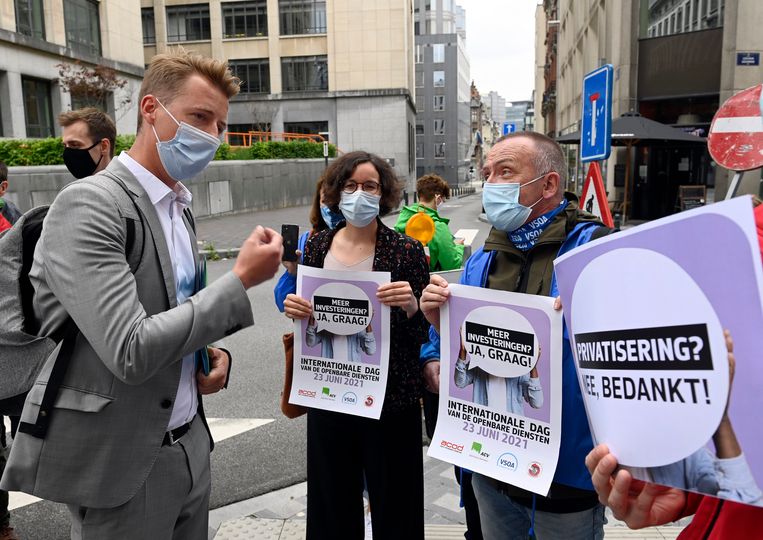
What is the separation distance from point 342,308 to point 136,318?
132 cm

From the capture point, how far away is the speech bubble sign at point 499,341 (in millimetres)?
2205

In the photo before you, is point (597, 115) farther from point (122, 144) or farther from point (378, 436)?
point (122, 144)

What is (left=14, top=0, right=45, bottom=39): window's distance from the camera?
25688mm

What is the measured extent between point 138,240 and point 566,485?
168 cm

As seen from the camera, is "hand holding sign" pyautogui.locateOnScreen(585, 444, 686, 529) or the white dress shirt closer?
"hand holding sign" pyautogui.locateOnScreen(585, 444, 686, 529)

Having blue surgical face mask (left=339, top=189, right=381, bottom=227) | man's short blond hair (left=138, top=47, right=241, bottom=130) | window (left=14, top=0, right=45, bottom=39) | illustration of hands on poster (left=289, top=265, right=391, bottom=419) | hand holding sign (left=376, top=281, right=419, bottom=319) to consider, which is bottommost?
illustration of hands on poster (left=289, top=265, right=391, bottom=419)

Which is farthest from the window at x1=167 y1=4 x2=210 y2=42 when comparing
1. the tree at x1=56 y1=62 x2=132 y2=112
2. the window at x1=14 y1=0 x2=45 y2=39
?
the tree at x1=56 y1=62 x2=132 y2=112

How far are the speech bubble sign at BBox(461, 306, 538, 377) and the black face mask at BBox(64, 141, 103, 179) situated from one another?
9.00ft

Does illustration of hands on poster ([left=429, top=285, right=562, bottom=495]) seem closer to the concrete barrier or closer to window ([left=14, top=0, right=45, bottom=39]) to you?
the concrete barrier

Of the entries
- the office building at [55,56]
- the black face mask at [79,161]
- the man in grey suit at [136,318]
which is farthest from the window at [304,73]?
the man in grey suit at [136,318]

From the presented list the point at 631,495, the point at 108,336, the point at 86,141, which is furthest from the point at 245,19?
the point at 631,495

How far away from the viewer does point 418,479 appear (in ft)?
10.1

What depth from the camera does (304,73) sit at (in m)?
47.7

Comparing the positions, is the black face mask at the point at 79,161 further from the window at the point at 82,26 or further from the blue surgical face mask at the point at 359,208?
the window at the point at 82,26
